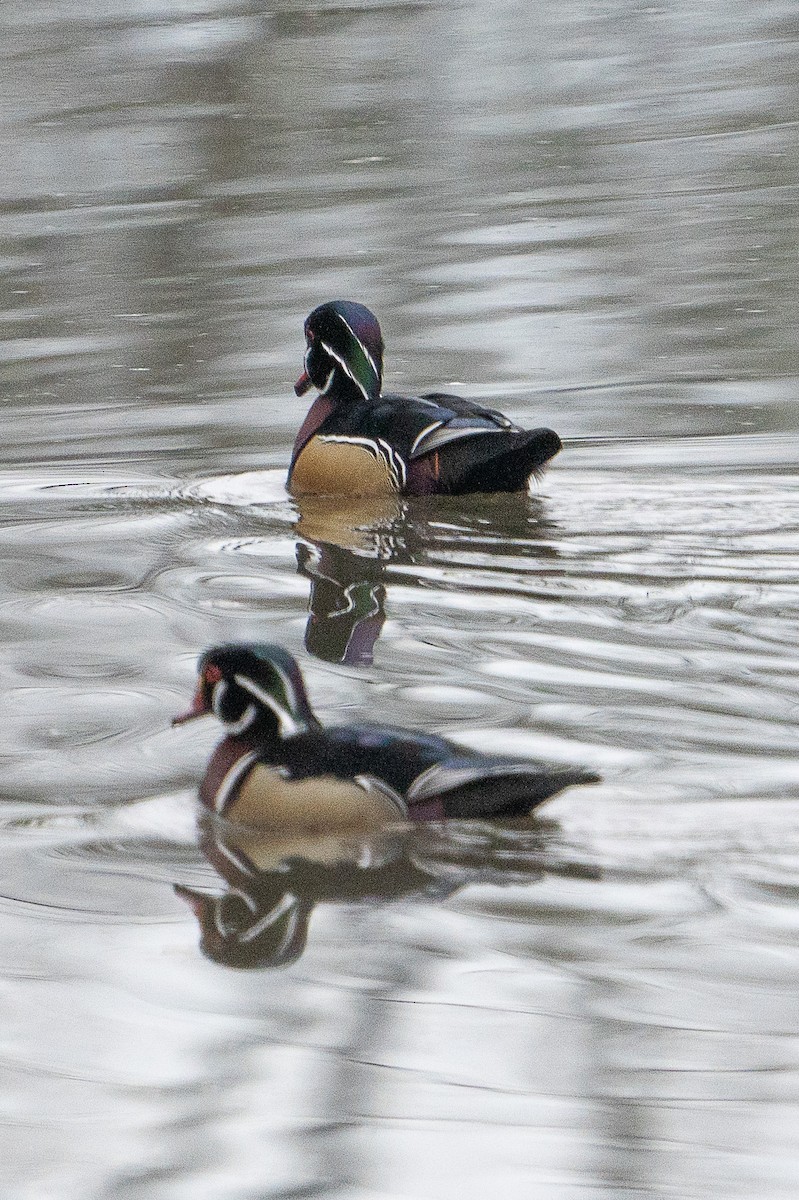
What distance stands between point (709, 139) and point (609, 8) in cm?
616

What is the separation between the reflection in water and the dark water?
0.06 ft

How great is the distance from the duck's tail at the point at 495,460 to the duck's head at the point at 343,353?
850 mm

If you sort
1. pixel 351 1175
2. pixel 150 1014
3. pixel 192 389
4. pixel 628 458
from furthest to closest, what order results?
1. pixel 192 389
2. pixel 628 458
3. pixel 150 1014
4. pixel 351 1175

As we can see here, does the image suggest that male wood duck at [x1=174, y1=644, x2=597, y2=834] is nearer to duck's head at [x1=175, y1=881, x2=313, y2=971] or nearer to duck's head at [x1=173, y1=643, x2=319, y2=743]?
duck's head at [x1=173, y1=643, x2=319, y2=743]

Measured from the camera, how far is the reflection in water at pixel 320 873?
16.1ft

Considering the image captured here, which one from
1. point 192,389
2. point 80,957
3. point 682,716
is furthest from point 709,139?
point 80,957

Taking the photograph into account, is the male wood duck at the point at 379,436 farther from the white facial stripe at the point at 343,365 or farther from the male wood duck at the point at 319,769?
the male wood duck at the point at 319,769

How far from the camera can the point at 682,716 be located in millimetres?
5906

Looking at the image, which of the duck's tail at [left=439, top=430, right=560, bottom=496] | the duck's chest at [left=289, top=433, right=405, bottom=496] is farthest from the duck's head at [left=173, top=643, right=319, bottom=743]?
the duck's chest at [left=289, top=433, right=405, bottom=496]

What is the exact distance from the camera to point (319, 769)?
203 inches

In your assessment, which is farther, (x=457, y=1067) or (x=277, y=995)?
(x=277, y=995)

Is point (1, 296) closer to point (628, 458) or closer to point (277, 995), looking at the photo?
point (628, 458)

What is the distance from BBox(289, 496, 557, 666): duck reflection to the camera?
Result: 7238mm

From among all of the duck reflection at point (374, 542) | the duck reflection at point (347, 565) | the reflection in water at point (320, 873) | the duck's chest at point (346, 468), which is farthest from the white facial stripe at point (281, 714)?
the duck's chest at point (346, 468)
